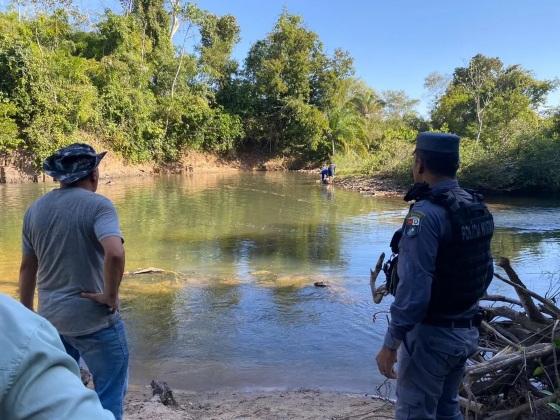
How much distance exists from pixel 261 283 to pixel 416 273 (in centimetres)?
649

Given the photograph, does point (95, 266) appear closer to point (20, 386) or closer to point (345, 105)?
point (20, 386)

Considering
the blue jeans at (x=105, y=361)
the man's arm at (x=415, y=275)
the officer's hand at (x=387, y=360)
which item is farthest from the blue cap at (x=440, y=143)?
the blue jeans at (x=105, y=361)

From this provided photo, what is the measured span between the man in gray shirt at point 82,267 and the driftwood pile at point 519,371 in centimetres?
179

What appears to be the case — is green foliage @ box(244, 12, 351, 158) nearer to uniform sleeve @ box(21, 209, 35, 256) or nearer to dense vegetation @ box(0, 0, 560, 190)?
dense vegetation @ box(0, 0, 560, 190)

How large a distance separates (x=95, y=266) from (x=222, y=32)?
1692 inches

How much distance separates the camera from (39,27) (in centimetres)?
2802

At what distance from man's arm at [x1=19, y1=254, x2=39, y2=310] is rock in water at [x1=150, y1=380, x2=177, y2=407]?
5.62 ft

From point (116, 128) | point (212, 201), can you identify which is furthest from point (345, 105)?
point (212, 201)

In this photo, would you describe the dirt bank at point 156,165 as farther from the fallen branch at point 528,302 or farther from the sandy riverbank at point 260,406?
the fallen branch at point 528,302

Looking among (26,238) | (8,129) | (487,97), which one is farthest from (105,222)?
(487,97)

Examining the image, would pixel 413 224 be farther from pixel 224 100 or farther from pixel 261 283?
pixel 224 100

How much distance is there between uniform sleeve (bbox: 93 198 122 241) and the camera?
276 cm

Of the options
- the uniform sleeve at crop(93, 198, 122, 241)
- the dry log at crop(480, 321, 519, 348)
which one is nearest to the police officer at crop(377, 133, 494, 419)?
the dry log at crop(480, 321, 519, 348)

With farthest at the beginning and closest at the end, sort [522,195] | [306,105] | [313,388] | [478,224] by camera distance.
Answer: [306,105] < [522,195] < [313,388] < [478,224]
